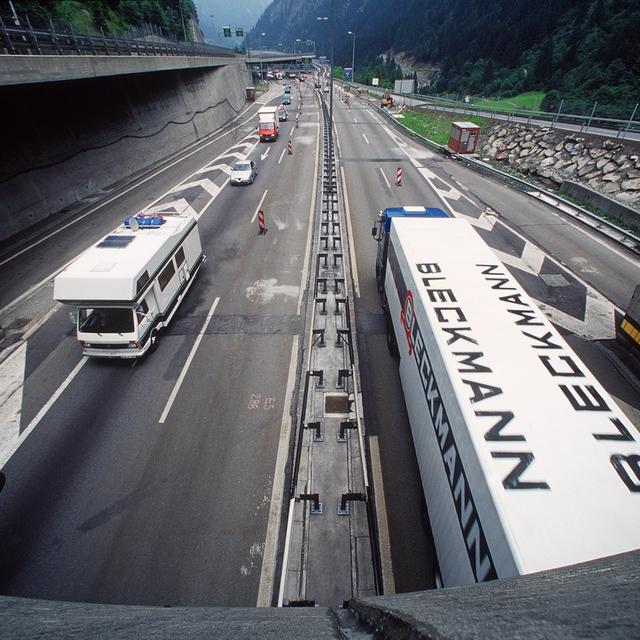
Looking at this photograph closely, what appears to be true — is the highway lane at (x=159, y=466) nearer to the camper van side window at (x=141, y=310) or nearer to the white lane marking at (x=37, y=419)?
the white lane marking at (x=37, y=419)

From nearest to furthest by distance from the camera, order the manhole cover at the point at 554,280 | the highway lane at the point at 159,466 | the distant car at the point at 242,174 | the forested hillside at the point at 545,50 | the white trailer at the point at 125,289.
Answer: the highway lane at the point at 159,466, the white trailer at the point at 125,289, the manhole cover at the point at 554,280, the distant car at the point at 242,174, the forested hillside at the point at 545,50

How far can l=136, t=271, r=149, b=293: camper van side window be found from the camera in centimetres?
1011

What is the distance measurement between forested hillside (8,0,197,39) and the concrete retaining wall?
367 centimetres

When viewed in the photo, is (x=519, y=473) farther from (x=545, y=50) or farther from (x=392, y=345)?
(x=545, y=50)

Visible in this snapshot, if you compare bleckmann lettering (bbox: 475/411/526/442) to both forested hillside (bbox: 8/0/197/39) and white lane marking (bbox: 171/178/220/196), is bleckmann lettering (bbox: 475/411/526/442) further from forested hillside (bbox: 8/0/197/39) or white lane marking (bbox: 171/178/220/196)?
forested hillside (bbox: 8/0/197/39)

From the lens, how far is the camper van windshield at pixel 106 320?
10453 mm

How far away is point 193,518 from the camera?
24.8 feet

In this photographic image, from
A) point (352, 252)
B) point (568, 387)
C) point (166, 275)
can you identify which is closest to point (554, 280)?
point (352, 252)

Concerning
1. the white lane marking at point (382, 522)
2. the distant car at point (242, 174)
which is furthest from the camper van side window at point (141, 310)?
the distant car at point (242, 174)

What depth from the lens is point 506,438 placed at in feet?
15.5

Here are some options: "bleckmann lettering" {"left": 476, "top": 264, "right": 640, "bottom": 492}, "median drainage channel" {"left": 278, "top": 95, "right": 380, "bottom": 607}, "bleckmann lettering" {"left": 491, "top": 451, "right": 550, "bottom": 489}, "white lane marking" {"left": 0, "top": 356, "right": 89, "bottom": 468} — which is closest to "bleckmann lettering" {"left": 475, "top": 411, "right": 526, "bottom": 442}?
"bleckmann lettering" {"left": 476, "top": 264, "right": 640, "bottom": 492}

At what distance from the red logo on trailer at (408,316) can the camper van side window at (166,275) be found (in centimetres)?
793

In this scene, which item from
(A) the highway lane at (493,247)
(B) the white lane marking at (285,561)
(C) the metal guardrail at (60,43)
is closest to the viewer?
(B) the white lane marking at (285,561)

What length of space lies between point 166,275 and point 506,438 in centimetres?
1116
